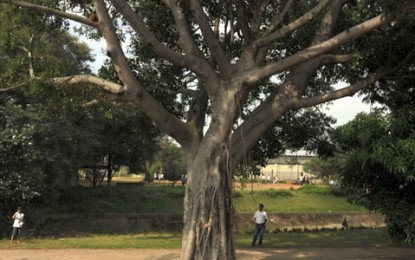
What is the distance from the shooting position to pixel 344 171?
10.9 meters

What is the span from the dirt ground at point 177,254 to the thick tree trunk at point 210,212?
190 inches

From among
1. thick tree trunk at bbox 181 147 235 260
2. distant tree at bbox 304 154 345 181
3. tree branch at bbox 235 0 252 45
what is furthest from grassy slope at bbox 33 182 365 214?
distant tree at bbox 304 154 345 181

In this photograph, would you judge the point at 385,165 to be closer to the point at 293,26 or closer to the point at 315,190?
the point at 293,26

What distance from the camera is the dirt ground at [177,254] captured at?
586 inches

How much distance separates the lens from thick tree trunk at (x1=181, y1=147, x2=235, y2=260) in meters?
9.98

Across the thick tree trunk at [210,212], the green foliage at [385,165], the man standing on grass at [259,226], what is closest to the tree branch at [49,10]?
the thick tree trunk at [210,212]

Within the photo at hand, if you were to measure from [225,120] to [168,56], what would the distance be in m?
1.67

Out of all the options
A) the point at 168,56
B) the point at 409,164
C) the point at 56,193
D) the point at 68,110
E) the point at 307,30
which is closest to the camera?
the point at 409,164

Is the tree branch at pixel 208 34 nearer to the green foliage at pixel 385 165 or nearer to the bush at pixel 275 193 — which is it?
the green foliage at pixel 385 165

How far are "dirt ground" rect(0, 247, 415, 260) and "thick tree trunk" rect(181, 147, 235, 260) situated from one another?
484 centimetres

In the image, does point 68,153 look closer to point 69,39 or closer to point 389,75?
point 69,39

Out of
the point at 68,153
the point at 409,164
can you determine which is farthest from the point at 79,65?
the point at 409,164

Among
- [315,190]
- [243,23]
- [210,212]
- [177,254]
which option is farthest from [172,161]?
[210,212]

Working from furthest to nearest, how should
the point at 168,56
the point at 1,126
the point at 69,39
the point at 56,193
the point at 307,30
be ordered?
the point at 69,39 → the point at 56,193 → the point at 1,126 → the point at 307,30 → the point at 168,56
